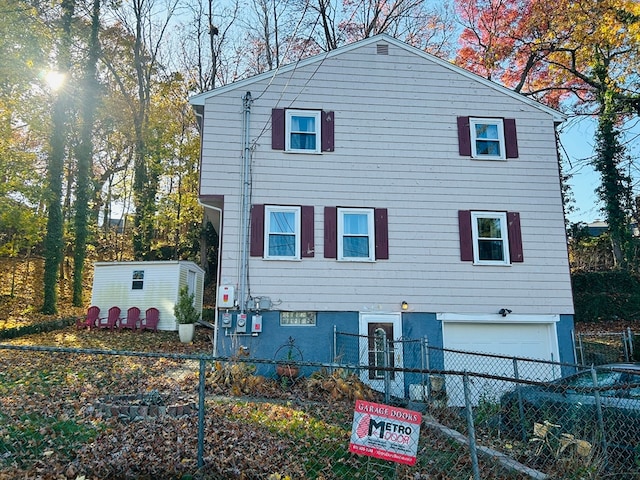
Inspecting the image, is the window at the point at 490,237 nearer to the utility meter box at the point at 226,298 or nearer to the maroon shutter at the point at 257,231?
the maroon shutter at the point at 257,231

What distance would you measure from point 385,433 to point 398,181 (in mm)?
9219

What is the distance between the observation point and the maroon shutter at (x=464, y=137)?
41.5 ft

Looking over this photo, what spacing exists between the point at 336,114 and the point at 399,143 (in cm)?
186

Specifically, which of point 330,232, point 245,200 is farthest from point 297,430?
point 245,200

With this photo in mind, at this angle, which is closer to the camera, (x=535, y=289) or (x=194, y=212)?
(x=535, y=289)

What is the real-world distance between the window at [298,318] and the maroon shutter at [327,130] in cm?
429

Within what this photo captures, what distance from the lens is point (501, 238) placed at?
12.3m

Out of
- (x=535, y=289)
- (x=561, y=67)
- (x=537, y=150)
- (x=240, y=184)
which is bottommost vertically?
(x=535, y=289)

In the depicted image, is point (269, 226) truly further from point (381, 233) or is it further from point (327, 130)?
point (327, 130)

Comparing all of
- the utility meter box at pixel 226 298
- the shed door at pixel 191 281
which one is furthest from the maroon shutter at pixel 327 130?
the shed door at pixel 191 281

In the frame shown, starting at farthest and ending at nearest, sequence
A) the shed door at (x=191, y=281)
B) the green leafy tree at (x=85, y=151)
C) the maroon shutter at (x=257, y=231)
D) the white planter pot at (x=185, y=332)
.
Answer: the green leafy tree at (x=85, y=151) < the shed door at (x=191, y=281) < the white planter pot at (x=185, y=332) < the maroon shutter at (x=257, y=231)

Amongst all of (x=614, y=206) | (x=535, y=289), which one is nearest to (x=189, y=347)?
(x=535, y=289)

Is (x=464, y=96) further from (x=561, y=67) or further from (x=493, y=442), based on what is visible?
(x=561, y=67)

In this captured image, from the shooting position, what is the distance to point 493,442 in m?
6.38
